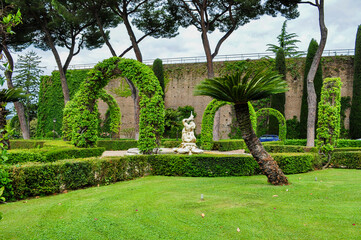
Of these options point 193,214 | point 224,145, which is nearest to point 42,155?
point 193,214

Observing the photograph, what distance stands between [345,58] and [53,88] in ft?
86.6

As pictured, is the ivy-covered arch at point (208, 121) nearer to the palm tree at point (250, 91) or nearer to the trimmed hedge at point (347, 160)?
the trimmed hedge at point (347, 160)

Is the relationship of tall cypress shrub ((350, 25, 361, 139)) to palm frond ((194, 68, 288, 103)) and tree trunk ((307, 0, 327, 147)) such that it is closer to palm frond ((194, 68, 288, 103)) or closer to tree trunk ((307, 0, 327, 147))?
tree trunk ((307, 0, 327, 147))


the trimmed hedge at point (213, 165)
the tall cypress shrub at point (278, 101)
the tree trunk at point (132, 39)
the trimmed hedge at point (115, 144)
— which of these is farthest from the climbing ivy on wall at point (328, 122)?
the tree trunk at point (132, 39)

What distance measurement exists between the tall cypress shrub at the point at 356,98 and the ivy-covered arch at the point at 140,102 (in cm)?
1654

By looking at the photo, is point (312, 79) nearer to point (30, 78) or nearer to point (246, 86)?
point (246, 86)

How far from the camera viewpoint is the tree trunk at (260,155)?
20.0 feet

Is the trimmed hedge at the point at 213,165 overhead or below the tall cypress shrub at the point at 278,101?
below

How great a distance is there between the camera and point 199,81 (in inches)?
1017

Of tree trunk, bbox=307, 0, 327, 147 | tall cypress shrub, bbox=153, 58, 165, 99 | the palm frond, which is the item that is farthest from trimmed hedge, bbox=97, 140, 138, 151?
the palm frond

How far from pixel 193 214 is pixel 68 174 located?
11.2 ft

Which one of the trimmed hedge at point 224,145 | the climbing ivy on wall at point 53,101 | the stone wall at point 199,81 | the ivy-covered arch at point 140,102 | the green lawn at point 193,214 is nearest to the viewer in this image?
the green lawn at point 193,214

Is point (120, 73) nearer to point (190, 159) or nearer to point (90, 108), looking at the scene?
point (90, 108)

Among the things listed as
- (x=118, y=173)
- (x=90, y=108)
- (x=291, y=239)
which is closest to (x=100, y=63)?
(x=90, y=108)
